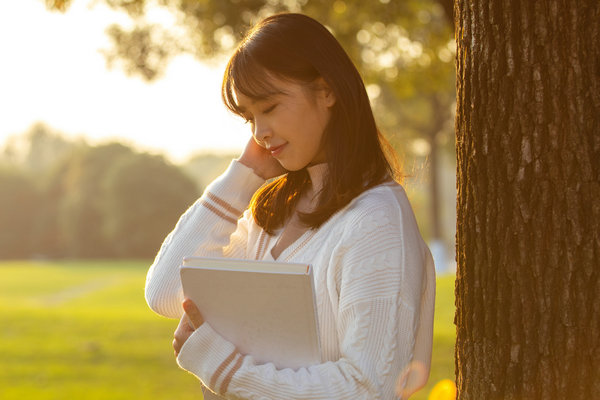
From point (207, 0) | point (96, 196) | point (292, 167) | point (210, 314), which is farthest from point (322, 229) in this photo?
point (96, 196)

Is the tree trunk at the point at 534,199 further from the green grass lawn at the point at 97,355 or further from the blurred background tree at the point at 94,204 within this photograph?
the blurred background tree at the point at 94,204

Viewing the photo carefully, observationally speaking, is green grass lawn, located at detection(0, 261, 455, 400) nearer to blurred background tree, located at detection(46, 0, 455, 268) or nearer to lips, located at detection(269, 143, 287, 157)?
blurred background tree, located at detection(46, 0, 455, 268)

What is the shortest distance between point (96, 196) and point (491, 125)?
42.4m

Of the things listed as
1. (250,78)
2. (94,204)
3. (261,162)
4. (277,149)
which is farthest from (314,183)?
(94,204)

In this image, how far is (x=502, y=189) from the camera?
2.06 meters

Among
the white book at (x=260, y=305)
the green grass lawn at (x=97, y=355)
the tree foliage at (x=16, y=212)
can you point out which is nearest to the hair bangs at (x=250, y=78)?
the white book at (x=260, y=305)

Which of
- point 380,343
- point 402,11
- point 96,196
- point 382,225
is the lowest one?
point 96,196

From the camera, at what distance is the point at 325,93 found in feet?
7.25

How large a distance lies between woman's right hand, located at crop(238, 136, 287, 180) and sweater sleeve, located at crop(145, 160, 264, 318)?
23mm

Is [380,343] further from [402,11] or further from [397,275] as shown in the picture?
[402,11]

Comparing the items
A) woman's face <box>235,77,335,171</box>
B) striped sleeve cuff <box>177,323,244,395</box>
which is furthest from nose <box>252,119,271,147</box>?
striped sleeve cuff <box>177,323,244,395</box>

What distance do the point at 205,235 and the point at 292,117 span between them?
22.6 inches

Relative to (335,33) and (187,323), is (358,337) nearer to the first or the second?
(187,323)

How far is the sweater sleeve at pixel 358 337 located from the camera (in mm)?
1871
